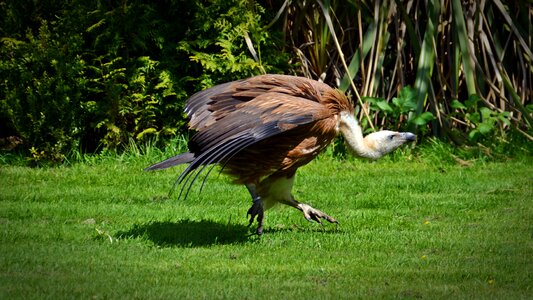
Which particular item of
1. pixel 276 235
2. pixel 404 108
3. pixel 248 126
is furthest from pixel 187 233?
pixel 404 108

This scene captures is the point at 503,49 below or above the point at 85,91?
below

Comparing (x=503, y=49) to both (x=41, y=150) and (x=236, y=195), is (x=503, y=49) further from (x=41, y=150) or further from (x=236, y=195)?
(x=41, y=150)

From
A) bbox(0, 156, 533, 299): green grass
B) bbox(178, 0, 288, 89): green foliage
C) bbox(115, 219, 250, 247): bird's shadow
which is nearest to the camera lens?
bbox(0, 156, 533, 299): green grass

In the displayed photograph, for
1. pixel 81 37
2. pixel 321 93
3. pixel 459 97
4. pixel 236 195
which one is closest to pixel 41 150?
pixel 81 37

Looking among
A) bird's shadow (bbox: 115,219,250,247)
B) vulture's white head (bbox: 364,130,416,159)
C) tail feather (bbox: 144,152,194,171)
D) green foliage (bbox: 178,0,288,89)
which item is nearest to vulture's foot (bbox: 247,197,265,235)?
bird's shadow (bbox: 115,219,250,247)

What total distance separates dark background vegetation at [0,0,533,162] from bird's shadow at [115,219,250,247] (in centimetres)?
303

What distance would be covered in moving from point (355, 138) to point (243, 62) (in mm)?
3160

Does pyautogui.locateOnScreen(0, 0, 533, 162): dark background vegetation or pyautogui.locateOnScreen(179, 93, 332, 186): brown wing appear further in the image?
pyautogui.locateOnScreen(0, 0, 533, 162): dark background vegetation

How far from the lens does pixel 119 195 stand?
8641mm

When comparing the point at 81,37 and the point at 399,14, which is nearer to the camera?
the point at 81,37

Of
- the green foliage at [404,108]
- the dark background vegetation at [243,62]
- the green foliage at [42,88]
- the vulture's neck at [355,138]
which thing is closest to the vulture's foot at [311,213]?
the vulture's neck at [355,138]

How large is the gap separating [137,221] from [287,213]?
1491 mm

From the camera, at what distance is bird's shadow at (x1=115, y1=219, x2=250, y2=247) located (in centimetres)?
692

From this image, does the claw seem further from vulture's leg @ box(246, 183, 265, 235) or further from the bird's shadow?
the bird's shadow
